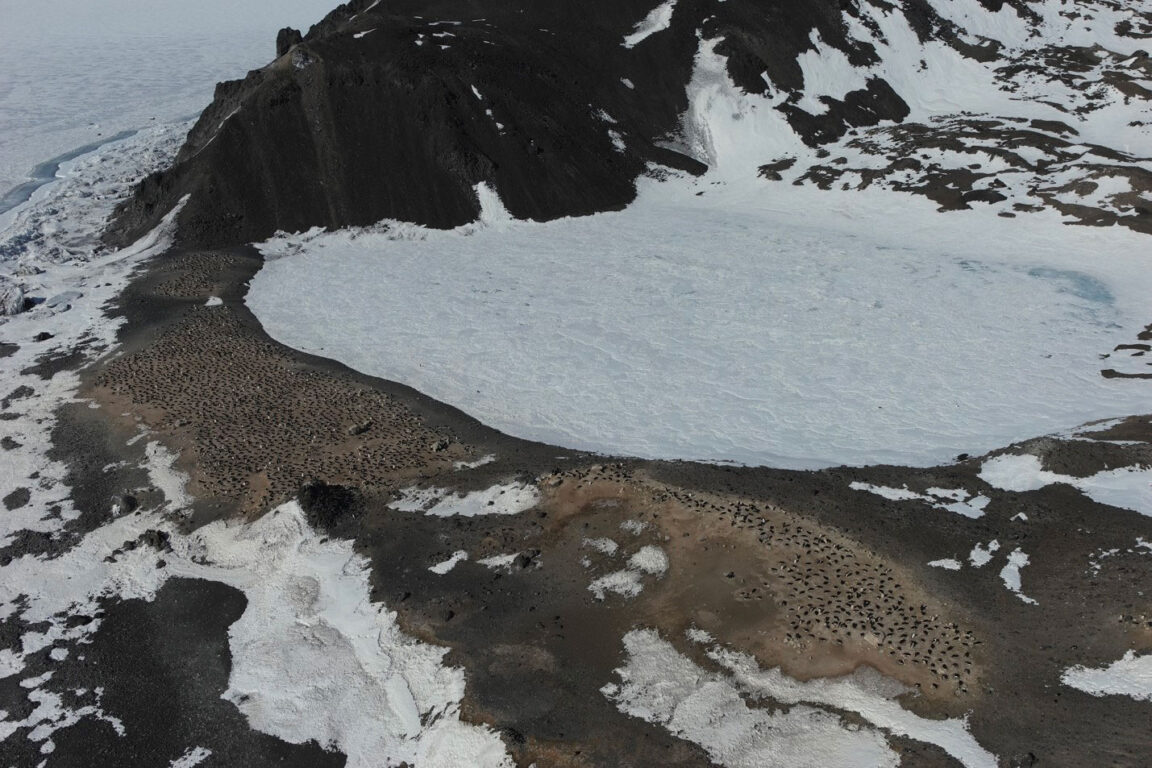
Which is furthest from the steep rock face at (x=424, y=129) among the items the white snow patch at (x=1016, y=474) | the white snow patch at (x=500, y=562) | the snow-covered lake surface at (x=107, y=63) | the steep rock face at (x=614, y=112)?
the white snow patch at (x=1016, y=474)

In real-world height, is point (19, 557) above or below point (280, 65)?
below

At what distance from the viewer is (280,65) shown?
185 ft

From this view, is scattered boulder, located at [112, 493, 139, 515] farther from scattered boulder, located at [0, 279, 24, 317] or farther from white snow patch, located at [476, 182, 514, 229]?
white snow patch, located at [476, 182, 514, 229]

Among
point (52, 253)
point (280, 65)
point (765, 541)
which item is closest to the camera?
point (765, 541)

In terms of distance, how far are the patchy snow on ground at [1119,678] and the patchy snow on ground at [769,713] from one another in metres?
3.39

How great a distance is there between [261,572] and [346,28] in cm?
5312

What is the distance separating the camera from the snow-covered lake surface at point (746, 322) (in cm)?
3281

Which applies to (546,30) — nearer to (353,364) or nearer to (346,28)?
(346,28)

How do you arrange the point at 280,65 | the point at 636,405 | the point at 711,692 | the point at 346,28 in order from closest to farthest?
the point at 711,692
the point at 636,405
the point at 280,65
the point at 346,28

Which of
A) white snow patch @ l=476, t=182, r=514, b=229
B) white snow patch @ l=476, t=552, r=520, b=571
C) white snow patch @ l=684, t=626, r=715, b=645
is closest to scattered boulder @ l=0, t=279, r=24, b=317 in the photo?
white snow patch @ l=476, t=182, r=514, b=229

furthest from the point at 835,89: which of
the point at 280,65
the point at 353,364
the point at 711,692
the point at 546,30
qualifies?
the point at 711,692

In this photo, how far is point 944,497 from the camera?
1038 inches

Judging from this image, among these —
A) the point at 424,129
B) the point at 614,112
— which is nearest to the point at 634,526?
the point at 424,129

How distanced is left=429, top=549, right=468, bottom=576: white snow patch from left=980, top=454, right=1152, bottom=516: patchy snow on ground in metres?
18.4
